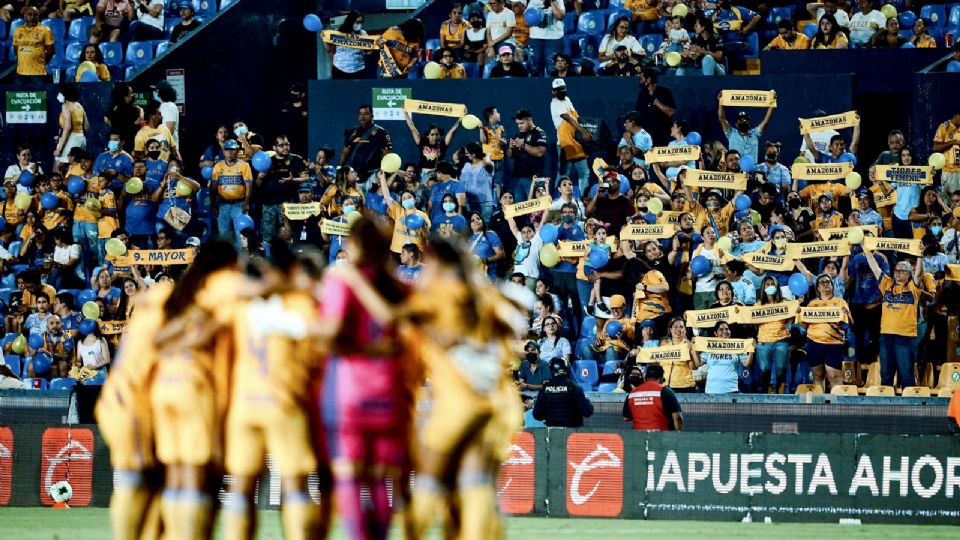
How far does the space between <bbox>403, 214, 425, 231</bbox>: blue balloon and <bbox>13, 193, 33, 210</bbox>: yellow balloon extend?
19.8 ft

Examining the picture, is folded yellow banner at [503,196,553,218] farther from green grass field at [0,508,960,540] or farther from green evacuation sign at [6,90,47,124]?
green evacuation sign at [6,90,47,124]

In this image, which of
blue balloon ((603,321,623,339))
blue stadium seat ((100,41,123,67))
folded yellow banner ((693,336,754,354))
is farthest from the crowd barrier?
blue stadium seat ((100,41,123,67))

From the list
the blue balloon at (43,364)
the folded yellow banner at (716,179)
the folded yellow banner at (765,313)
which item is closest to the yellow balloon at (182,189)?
the blue balloon at (43,364)

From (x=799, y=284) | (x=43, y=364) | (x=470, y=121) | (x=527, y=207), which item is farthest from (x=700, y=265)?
(x=43, y=364)

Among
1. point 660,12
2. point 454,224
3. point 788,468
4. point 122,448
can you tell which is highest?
point 660,12

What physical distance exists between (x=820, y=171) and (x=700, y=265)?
247cm

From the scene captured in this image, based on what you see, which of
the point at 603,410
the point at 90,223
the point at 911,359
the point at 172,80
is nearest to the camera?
the point at 603,410

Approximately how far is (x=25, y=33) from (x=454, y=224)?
9336 mm

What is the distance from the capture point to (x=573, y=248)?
20141mm

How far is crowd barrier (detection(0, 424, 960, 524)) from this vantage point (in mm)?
16266

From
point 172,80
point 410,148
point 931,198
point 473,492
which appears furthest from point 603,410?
point 172,80

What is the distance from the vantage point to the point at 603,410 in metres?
17.7

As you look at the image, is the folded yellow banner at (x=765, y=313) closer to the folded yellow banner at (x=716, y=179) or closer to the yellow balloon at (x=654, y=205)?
the yellow balloon at (x=654, y=205)

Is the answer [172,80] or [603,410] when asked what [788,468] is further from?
[172,80]
